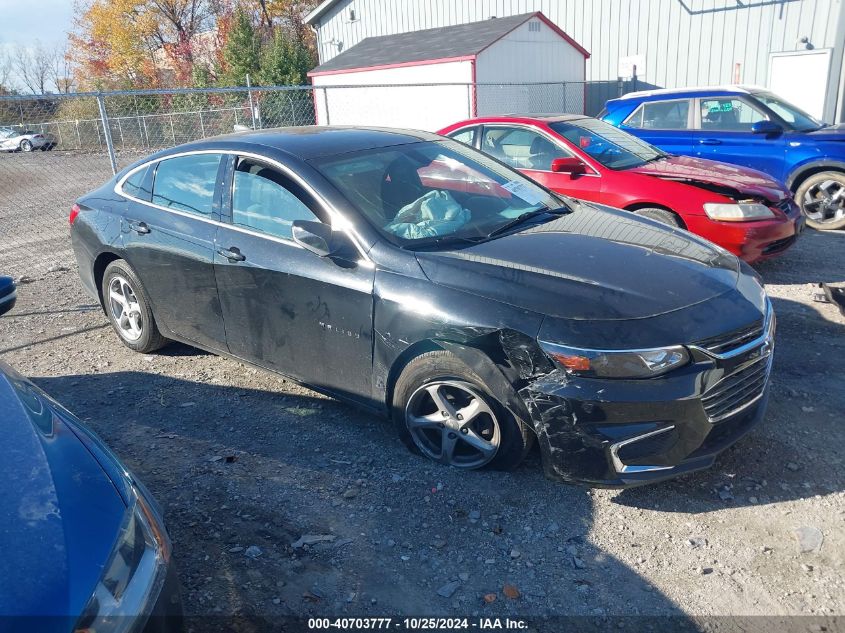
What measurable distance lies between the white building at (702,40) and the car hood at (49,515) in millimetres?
17356

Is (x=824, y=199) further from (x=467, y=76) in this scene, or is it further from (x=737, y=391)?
(x=467, y=76)

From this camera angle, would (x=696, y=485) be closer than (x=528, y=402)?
No

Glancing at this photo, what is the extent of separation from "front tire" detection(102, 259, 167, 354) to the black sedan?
5 cm

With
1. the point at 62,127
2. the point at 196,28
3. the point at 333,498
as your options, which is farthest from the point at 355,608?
the point at 196,28

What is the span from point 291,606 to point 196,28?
49097 mm

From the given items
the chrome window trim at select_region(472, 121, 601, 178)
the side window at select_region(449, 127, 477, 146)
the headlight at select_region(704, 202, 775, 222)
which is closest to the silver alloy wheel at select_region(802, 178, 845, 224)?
the headlight at select_region(704, 202, 775, 222)

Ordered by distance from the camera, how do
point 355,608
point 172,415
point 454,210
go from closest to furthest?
point 355,608 < point 454,210 < point 172,415

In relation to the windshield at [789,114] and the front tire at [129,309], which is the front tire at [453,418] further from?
the windshield at [789,114]

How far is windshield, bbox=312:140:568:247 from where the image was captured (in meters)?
3.70

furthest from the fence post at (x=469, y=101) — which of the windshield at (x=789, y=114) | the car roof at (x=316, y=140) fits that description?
the car roof at (x=316, y=140)

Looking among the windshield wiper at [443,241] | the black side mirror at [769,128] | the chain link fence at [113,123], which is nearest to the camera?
the windshield wiper at [443,241]

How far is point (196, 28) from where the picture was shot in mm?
A: 45062

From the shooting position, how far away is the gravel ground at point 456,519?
2.70m

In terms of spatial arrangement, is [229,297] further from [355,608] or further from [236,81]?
[236,81]
